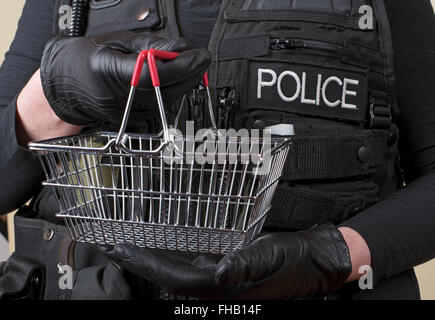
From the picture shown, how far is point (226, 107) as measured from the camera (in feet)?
2.58

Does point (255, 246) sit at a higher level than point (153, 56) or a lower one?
lower

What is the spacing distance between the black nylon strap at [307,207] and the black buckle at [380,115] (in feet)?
0.38

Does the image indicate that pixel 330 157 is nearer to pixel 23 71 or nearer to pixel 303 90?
pixel 303 90

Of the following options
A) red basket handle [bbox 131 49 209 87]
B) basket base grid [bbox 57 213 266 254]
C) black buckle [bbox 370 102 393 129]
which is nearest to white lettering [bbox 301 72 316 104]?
black buckle [bbox 370 102 393 129]

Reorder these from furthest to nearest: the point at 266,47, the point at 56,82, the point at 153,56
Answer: the point at 266,47
the point at 56,82
the point at 153,56

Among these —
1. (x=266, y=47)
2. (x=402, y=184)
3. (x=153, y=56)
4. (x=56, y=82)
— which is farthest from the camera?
(x=402, y=184)

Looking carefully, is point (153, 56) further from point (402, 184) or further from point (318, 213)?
point (402, 184)

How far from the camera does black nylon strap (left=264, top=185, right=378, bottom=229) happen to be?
2.60 feet

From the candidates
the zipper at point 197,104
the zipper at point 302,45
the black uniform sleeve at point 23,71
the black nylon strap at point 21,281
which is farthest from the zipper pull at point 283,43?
the black nylon strap at point 21,281

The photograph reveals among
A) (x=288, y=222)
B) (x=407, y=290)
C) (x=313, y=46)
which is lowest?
(x=407, y=290)

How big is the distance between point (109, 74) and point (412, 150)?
1.95ft

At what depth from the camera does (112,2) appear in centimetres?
86
